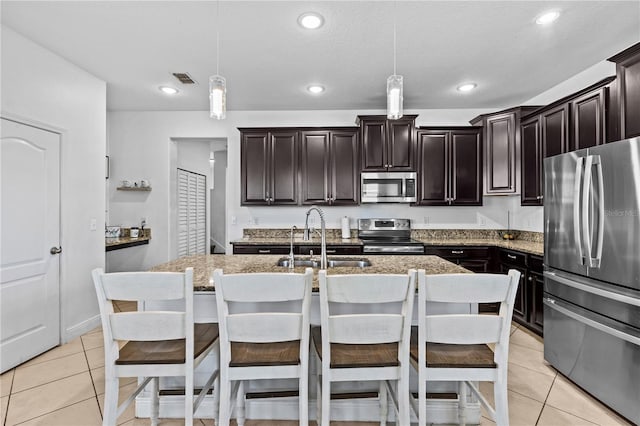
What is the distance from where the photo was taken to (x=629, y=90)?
2301mm

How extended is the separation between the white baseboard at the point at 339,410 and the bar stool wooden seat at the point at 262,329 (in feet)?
1.62

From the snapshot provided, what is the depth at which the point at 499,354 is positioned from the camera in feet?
4.89

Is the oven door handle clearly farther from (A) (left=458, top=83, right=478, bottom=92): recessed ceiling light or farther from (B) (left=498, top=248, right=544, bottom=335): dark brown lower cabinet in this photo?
(A) (left=458, top=83, right=478, bottom=92): recessed ceiling light

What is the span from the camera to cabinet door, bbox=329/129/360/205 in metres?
4.32

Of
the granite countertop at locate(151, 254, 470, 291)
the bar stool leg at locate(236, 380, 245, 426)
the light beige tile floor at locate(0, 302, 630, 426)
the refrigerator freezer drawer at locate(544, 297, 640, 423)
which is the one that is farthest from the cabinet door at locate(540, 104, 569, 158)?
the bar stool leg at locate(236, 380, 245, 426)

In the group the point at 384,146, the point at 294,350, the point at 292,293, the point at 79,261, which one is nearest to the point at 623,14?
the point at 384,146

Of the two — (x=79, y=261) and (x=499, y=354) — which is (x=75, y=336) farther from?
(x=499, y=354)

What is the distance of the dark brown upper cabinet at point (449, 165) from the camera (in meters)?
4.27

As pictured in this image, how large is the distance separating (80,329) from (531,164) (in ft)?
16.8

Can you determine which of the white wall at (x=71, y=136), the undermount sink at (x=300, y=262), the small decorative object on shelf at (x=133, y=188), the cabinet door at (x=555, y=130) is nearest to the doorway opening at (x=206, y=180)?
the small decorative object on shelf at (x=133, y=188)

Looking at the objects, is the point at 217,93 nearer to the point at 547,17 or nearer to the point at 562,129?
the point at 547,17

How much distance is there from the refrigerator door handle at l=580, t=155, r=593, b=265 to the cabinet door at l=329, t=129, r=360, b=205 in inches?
96.7

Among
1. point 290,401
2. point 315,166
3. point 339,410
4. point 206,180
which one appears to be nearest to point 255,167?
point 315,166

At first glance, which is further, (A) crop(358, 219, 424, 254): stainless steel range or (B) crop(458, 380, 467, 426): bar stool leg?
(A) crop(358, 219, 424, 254): stainless steel range
